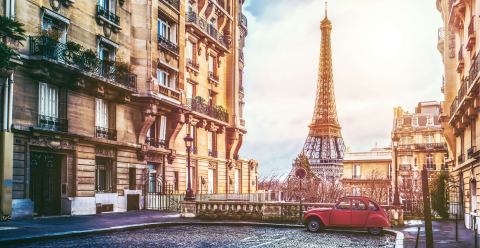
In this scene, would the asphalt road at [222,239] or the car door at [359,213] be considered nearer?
the asphalt road at [222,239]

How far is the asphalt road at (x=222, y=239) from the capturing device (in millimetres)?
13566

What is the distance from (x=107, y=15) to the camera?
86.1 feet

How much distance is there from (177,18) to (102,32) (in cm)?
858

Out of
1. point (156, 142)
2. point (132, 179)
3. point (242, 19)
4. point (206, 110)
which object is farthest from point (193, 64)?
point (242, 19)

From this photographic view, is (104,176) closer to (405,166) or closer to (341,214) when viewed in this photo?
(341,214)

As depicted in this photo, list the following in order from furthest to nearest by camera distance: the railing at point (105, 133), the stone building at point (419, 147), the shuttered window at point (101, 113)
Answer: the stone building at point (419, 147)
the shuttered window at point (101, 113)
the railing at point (105, 133)

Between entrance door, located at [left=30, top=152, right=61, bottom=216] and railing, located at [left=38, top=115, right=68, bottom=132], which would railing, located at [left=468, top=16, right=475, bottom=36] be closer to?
railing, located at [left=38, top=115, right=68, bottom=132]

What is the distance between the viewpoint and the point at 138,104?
28688 millimetres

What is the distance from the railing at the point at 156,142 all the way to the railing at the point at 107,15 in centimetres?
751

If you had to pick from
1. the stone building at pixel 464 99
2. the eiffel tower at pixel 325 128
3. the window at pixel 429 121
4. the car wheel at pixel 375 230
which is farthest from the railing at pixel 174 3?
the eiffel tower at pixel 325 128

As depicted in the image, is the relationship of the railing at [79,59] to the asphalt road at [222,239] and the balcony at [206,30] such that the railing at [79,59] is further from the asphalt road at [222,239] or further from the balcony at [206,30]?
the balcony at [206,30]

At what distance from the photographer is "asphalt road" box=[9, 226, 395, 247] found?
44.5 feet

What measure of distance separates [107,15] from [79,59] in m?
4.12

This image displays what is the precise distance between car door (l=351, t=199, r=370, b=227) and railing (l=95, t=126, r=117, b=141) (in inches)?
551
